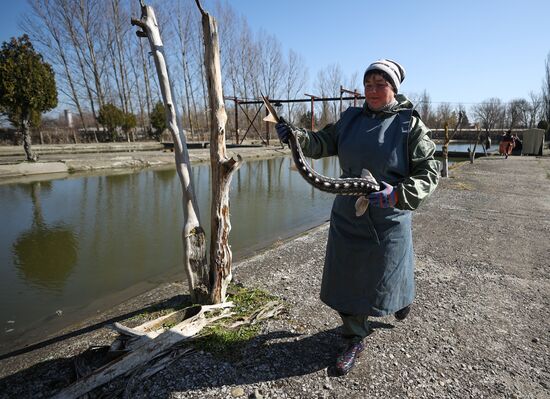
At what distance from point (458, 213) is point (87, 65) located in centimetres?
3577

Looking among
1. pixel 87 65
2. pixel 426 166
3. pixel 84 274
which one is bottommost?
pixel 84 274

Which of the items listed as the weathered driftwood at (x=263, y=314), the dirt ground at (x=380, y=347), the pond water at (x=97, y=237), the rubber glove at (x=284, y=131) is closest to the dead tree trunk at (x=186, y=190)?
the weathered driftwood at (x=263, y=314)

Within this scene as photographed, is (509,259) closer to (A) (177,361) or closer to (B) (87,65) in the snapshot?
(A) (177,361)

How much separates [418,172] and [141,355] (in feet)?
8.12

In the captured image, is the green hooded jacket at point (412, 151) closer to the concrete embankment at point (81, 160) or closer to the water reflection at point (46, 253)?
the water reflection at point (46, 253)

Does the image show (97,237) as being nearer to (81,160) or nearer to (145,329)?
(145,329)

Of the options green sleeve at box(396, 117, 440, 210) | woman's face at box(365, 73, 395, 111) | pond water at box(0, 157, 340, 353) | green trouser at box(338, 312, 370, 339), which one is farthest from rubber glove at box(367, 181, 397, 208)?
pond water at box(0, 157, 340, 353)

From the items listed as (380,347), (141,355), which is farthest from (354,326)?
(141,355)

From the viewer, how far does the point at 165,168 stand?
17609mm

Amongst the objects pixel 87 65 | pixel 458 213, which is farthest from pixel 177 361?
pixel 87 65

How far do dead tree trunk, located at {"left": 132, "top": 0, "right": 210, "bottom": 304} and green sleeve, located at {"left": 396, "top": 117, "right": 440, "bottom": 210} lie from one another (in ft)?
6.99

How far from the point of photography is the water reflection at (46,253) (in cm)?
525

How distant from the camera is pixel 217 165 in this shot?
11.0 feet

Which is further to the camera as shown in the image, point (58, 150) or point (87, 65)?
point (87, 65)
